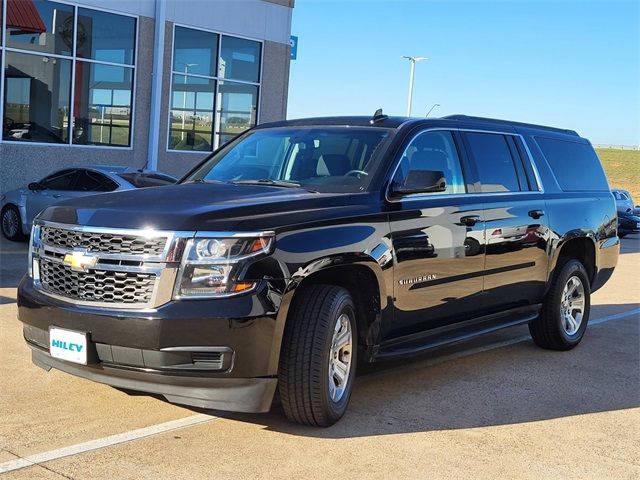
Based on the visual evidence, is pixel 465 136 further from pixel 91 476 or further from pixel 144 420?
pixel 91 476

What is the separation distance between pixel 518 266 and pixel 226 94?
1554 centimetres

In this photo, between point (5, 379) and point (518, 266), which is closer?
point (5, 379)

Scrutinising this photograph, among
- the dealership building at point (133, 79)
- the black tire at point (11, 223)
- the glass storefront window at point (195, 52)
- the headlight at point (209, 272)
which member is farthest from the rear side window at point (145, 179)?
the glass storefront window at point (195, 52)

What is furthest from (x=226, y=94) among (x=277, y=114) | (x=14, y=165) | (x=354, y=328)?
(x=354, y=328)

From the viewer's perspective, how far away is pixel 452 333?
6070 millimetres

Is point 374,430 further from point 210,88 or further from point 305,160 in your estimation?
point 210,88

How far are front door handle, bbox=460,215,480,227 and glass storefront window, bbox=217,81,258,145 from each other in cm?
1536

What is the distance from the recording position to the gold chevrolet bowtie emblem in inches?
177

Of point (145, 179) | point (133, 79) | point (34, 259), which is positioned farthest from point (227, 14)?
point (34, 259)

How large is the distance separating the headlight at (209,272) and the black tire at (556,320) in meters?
3.81

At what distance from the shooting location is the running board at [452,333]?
5465 millimetres

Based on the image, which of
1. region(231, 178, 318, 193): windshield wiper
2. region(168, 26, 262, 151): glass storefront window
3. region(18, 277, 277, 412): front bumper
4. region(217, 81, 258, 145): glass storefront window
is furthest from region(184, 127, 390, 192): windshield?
region(217, 81, 258, 145): glass storefront window

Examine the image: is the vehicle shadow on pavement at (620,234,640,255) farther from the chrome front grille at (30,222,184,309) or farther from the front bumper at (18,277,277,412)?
the chrome front grille at (30,222,184,309)

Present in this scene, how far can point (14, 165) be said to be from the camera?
1611 cm
